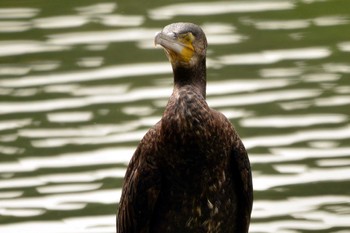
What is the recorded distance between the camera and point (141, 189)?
10008 millimetres

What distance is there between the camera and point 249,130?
13.4 metres

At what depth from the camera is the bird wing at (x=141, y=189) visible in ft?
32.7

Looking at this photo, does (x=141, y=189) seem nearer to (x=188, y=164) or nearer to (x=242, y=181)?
(x=188, y=164)

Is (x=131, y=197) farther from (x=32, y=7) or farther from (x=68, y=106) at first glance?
(x=32, y=7)

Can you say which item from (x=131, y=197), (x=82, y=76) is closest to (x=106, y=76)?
(x=82, y=76)

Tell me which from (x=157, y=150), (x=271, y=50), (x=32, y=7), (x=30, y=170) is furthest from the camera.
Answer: (x=32, y=7)

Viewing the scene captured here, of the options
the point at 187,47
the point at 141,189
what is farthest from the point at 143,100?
the point at 187,47

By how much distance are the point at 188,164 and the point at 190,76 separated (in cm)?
49

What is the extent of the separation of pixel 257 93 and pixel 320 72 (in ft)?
2.51

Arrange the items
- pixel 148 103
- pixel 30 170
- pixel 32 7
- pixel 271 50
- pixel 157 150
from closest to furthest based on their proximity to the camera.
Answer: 1. pixel 157 150
2. pixel 30 170
3. pixel 148 103
4. pixel 271 50
5. pixel 32 7

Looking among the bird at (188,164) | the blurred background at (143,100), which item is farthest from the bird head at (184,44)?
the blurred background at (143,100)

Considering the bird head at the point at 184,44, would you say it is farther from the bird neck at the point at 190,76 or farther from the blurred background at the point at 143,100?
the blurred background at the point at 143,100

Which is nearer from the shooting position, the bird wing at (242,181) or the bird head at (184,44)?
the bird head at (184,44)

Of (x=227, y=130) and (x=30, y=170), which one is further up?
(x=227, y=130)
